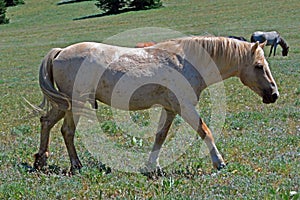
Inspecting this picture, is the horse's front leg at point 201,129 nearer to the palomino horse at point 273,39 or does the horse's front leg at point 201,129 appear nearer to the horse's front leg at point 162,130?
the horse's front leg at point 162,130

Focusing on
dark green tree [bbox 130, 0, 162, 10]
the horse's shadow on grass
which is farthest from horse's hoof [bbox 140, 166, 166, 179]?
dark green tree [bbox 130, 0, 162, 10]

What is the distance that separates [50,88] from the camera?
24.2 ft

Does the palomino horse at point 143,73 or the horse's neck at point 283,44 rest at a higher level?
the palomino horse at point 143,73

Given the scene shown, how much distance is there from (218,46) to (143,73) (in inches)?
42.1

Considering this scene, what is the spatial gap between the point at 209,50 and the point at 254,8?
4657 centimetres

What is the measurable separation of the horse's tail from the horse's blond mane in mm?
1551

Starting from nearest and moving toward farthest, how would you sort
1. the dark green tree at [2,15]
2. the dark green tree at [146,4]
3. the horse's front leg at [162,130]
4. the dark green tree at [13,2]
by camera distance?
the horse's front leg at [162,130] → the dark green tree at [146,4] → the dark green tree at [2,15] → the dark green tree at [13,2]

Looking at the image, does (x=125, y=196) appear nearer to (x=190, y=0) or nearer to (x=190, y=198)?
(x=190, y=198)

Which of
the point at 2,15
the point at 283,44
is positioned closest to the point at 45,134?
the point at 283,44

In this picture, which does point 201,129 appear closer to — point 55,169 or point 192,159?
point 192,159

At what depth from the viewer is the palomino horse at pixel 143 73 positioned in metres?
7.24

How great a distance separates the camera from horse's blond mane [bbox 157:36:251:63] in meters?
7.34

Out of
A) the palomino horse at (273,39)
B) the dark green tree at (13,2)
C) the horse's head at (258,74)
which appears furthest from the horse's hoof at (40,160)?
the dark green tree at (13,2)

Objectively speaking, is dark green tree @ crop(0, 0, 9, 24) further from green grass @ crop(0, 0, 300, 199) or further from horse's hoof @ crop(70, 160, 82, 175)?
horse's hoof @ crop(70, 160, 82, 175)
